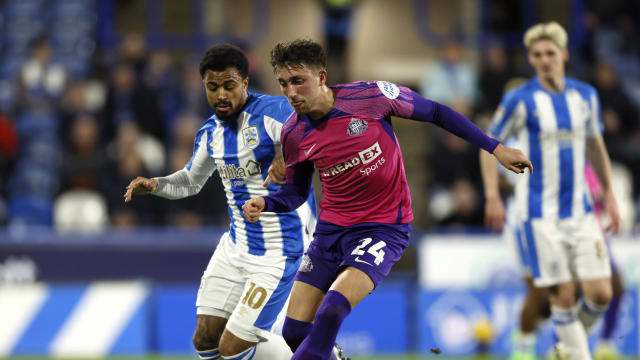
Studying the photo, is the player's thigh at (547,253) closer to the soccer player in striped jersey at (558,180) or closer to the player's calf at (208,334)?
the soccer player in striped jersey at (558,180)

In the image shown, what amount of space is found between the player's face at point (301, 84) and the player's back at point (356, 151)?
18cm

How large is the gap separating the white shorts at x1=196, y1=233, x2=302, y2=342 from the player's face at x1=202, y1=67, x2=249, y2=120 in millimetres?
900

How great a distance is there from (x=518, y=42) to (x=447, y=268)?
585cm

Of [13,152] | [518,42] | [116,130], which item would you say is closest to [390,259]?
[116,130]

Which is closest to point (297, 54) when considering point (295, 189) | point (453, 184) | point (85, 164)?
point (295, 189)

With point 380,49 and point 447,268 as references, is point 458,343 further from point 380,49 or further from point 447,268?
point 380,49

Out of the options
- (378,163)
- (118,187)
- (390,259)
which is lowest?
(118,187)

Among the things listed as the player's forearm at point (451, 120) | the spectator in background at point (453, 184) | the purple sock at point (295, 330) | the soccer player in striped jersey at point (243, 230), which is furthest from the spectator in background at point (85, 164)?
the player's forearm at point (451, 120)

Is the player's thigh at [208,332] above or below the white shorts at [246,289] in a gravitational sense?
below

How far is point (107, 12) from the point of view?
15.0m

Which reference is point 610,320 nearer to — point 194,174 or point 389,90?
point 389,90

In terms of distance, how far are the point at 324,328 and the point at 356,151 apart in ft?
3.36

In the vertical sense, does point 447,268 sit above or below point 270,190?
below

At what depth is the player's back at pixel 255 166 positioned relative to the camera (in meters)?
5.77
